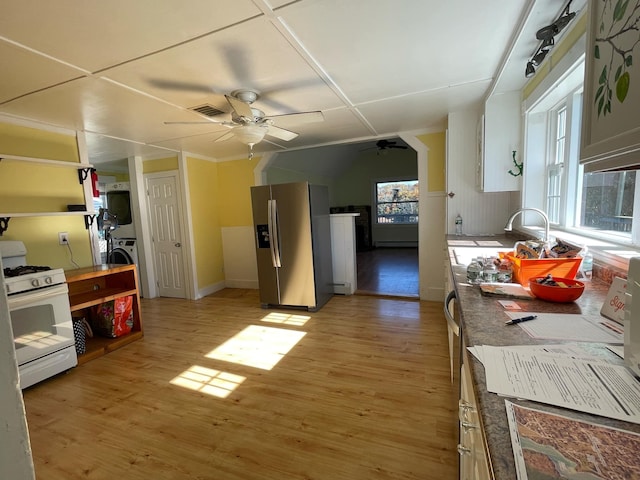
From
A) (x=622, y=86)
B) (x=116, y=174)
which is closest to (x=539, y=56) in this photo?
(x=622, y=86)

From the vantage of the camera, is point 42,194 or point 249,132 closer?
point 249,132

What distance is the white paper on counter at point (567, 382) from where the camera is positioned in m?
0.59

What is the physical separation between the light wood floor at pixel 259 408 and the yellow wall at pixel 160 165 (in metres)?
2.53

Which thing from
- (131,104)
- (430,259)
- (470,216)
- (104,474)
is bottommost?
(104,474)

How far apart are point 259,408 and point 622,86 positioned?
7.47 ft

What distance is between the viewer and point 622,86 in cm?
72

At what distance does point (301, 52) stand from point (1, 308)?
185 cm

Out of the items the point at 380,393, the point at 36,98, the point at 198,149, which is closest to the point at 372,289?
the point at 380,393

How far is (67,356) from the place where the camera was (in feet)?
8.18

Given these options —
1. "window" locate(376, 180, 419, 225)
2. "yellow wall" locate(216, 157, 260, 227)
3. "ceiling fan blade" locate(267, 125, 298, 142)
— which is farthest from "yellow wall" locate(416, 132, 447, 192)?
"window" locate(376, 180, 419, 225)

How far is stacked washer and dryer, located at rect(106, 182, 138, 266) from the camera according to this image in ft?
15.7

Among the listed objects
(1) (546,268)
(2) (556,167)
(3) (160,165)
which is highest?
(3) (160,165)

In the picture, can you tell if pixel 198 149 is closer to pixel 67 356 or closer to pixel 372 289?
pixel 67 356

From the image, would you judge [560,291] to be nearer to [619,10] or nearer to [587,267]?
[587,267]
